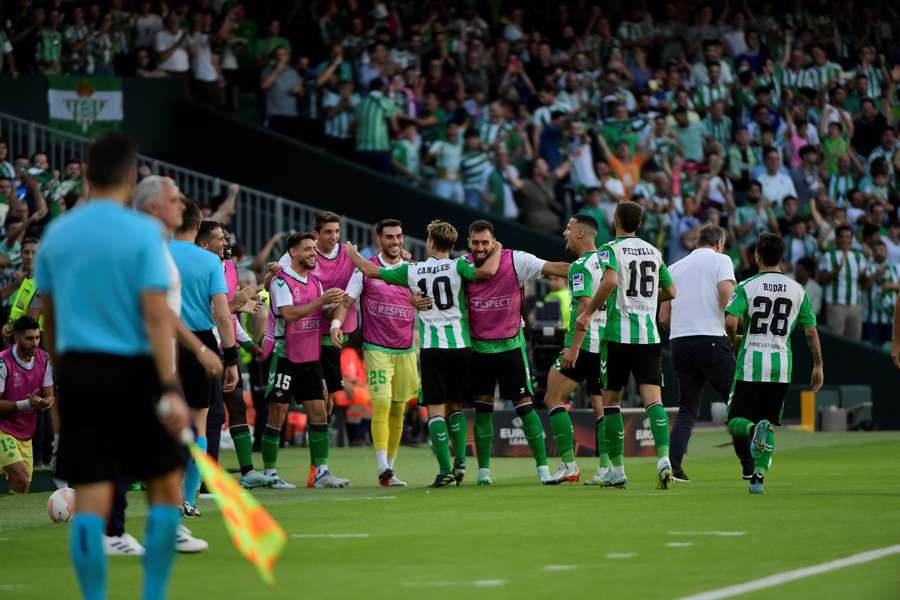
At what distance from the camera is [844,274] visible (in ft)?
86.2

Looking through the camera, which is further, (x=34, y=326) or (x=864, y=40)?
(x=864, y=40)

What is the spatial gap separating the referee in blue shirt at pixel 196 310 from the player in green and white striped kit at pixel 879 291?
16782mm

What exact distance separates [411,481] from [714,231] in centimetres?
357

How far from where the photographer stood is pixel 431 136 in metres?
26.4

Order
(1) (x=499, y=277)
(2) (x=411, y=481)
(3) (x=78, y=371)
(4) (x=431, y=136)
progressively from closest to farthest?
(3) (x=78, y=371) → (1) (x=499, y=277) → (2) (x=411, y=481) → (4) (x=431, y=136)

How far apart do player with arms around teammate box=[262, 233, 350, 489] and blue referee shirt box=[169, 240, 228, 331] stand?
3236 millimetres

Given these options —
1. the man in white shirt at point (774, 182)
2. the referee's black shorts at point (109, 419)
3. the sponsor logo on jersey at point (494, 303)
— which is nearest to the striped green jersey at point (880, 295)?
the man in white shirt at point (774, 182)

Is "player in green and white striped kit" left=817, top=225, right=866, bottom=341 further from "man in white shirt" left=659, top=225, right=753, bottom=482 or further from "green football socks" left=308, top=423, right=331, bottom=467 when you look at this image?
"green football socks" left=308, top=423, right=331, bottom=467

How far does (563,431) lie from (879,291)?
43.7 feet

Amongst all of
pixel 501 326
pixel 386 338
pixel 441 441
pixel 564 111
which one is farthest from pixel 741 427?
pixel 564 111

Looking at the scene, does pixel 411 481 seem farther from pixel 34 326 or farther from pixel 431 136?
pixel 431 136

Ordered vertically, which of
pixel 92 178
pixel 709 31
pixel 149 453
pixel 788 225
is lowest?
pixel 149 453

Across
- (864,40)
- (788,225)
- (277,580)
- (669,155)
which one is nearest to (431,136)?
(669,155)

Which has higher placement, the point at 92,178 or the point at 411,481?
the point at 92,178
